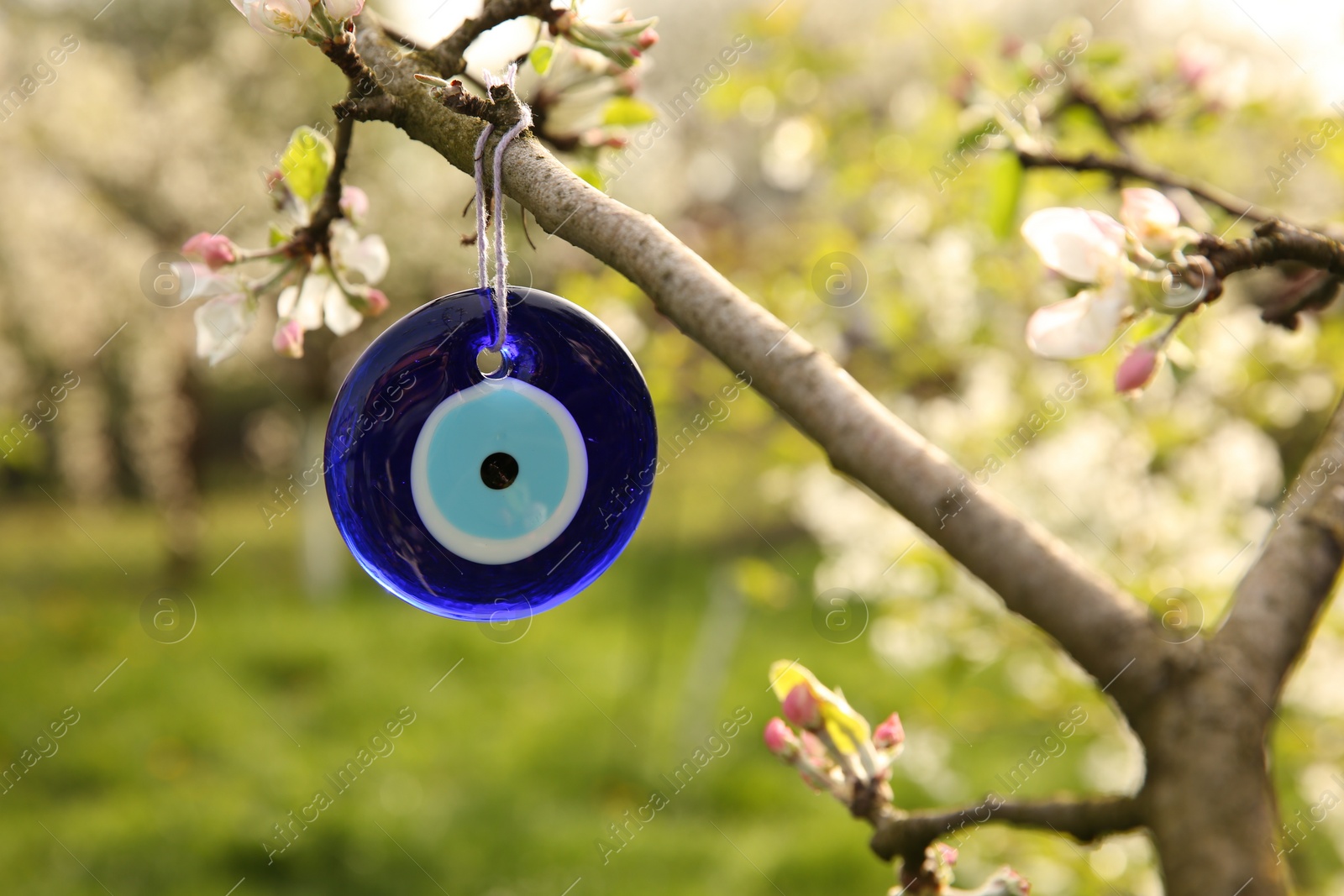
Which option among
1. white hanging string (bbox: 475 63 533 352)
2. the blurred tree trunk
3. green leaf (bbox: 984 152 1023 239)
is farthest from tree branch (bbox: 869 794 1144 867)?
the blurred tree trunk

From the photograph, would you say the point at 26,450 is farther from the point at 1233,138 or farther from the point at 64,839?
the point at 1233,138

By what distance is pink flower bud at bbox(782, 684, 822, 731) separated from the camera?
738 mm

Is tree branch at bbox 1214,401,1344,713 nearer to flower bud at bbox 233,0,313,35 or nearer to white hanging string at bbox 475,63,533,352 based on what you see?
white hanging string at bbox 475,63,533,352

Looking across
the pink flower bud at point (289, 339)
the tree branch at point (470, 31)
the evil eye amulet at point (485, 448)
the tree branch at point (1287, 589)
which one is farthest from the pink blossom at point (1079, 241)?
the pink flower bud at point (289, 339)

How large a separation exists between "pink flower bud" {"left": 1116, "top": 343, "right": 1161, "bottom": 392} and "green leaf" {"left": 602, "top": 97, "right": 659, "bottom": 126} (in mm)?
634

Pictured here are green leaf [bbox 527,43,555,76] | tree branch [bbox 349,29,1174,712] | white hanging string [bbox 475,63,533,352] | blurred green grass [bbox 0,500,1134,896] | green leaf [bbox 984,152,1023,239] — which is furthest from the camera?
blurred green grass [bbox 0,500,1134,896]

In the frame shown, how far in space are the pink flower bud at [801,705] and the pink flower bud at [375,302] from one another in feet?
1.82

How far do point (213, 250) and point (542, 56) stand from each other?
0.37 meters

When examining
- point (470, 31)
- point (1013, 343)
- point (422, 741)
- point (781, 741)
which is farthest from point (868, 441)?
point (422, 741)

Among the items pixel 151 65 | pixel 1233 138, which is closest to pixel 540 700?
pixel 1233 138

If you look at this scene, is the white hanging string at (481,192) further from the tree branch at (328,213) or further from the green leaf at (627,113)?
the green leaf at (627,113)

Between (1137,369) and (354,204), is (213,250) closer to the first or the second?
(354,204)

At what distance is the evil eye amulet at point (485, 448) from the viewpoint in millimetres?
756

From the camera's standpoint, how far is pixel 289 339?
3.12 ft
